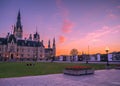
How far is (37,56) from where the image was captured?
132250mm

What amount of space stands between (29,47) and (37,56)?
1085 cm

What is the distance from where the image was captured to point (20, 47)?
122938 mm

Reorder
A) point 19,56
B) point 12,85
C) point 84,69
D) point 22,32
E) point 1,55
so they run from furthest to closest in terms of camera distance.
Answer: point 22,32 → point 19,56 → point 1,55 → point 84,69 → point 12,85

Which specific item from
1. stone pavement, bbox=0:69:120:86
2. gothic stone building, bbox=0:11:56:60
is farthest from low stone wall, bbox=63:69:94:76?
gothic stone building, bbox=0:11:56:60

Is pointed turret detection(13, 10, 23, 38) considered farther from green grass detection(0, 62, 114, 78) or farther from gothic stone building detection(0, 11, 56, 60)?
green grass detection(0, 62, 114, 78)

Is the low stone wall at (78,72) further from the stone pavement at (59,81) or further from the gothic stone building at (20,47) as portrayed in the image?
the gothic stone building at (20,47)

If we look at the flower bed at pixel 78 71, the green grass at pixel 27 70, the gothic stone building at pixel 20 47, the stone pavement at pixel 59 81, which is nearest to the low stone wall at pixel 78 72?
the flower bed at pixel 78 71

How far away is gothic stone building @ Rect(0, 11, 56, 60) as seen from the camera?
114 meters

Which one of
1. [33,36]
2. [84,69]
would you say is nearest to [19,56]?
[33,36]

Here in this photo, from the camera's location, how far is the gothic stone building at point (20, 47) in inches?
4471

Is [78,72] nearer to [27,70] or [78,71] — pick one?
[78,71]

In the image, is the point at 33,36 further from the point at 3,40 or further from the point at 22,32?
the point at 3,40

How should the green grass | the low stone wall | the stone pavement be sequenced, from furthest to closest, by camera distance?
the green grass
the low stone wall
the stone pavement

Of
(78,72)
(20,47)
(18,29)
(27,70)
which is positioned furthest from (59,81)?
(18,29)
